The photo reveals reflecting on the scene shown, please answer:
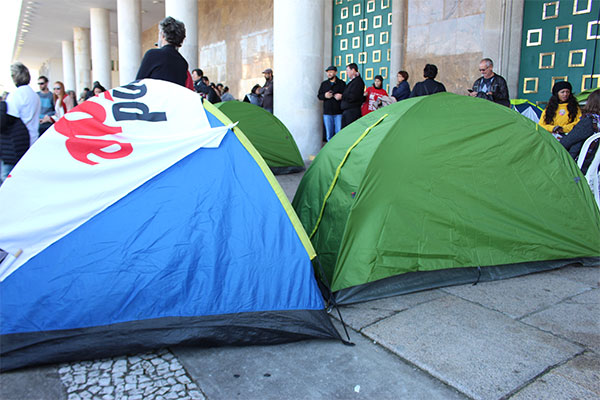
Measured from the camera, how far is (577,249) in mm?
3662

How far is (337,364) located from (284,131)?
5.96 m

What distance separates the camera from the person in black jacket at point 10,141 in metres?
4.34

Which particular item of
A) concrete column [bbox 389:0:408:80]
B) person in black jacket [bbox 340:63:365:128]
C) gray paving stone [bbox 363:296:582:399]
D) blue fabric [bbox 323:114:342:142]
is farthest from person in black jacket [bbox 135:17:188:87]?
concrete column [bbox 389:0:408:80]

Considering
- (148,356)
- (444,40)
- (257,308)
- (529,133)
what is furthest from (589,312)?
(444,40)

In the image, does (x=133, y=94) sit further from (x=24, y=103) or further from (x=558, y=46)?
(x=558, y=46)

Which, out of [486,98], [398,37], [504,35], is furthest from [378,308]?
[398,37]

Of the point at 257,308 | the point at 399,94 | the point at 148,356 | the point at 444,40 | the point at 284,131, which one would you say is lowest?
the point at 148,356

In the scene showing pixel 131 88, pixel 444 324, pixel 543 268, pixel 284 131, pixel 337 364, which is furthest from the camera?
pixel 284 131

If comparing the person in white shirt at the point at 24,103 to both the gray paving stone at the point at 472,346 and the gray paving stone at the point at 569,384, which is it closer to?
the gray paving stone at the point at 472,346

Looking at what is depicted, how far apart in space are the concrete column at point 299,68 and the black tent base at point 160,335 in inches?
251

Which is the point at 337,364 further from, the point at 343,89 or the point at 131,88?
the point at 343,89

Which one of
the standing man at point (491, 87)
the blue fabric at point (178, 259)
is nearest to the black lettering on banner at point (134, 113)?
the blue fabric at point (178, 259)

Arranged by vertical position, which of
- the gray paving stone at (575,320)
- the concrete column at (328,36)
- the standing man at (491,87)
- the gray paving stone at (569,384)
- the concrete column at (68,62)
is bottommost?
the gray paving stone at (569,384)

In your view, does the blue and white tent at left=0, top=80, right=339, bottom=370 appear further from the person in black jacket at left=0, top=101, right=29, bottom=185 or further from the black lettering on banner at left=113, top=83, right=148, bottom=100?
the person in black jacket at left=0, top=101, right=29, bottom=185
